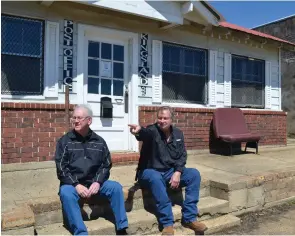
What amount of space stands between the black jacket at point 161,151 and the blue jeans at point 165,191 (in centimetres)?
9

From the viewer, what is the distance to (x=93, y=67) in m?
6.51

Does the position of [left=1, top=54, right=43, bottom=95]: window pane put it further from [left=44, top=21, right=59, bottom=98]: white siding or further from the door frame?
the door frame

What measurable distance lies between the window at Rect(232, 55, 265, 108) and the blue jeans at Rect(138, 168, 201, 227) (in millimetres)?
4737

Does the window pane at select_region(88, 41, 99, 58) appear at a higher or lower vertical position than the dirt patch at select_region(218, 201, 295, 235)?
higher

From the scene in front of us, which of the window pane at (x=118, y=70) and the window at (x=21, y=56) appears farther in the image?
the window pane at (x=118, y=70)

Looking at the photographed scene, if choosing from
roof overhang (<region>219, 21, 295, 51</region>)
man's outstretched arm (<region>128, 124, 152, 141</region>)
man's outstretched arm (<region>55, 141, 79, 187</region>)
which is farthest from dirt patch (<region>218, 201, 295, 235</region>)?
roof overhang (<region>219, 21, 295, 51</region>)

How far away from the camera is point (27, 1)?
5684mm

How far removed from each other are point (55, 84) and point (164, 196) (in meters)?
3.07

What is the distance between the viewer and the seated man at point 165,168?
395cm

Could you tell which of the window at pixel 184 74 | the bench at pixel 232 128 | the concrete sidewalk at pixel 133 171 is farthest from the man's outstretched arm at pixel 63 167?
the bench at pixel 232 128

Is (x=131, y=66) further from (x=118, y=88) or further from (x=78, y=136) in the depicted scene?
(x=78, y=136)

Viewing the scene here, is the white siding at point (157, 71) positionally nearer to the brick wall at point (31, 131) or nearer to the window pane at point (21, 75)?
the brick wall at point (31, 131)

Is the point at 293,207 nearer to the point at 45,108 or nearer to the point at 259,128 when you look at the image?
the point at 259,128

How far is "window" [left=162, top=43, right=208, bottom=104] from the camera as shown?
743 cm
